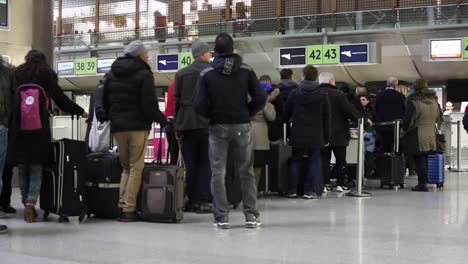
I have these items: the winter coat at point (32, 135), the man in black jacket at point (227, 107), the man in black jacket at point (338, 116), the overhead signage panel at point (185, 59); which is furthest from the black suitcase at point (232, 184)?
the overhead signage panel at point (185, 59)

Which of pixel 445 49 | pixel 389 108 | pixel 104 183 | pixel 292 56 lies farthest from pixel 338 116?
pixel 292 56

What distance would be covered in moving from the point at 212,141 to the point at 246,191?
1.73 feet

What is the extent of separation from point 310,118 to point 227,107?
2.44 m

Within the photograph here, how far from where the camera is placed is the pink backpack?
5.25 meters

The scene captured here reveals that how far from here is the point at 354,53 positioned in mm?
15719

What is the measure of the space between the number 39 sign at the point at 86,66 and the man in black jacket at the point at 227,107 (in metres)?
15.3

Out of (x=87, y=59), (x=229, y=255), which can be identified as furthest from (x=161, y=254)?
(x=87, y=59)

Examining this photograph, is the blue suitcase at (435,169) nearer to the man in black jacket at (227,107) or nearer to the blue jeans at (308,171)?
the blue jeans at (308,171)

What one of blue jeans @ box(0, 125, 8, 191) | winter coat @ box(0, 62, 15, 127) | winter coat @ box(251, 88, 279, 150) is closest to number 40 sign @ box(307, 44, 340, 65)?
winter coat @ box(251, 88, 279, 150)

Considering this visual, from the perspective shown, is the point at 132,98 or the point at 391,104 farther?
the point at 391,104

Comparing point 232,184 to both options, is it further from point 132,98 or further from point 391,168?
point 391,168

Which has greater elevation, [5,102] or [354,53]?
[354,53]

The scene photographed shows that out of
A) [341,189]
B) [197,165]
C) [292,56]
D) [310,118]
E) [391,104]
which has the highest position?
[292,56]

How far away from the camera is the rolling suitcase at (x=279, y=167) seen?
7770mm
